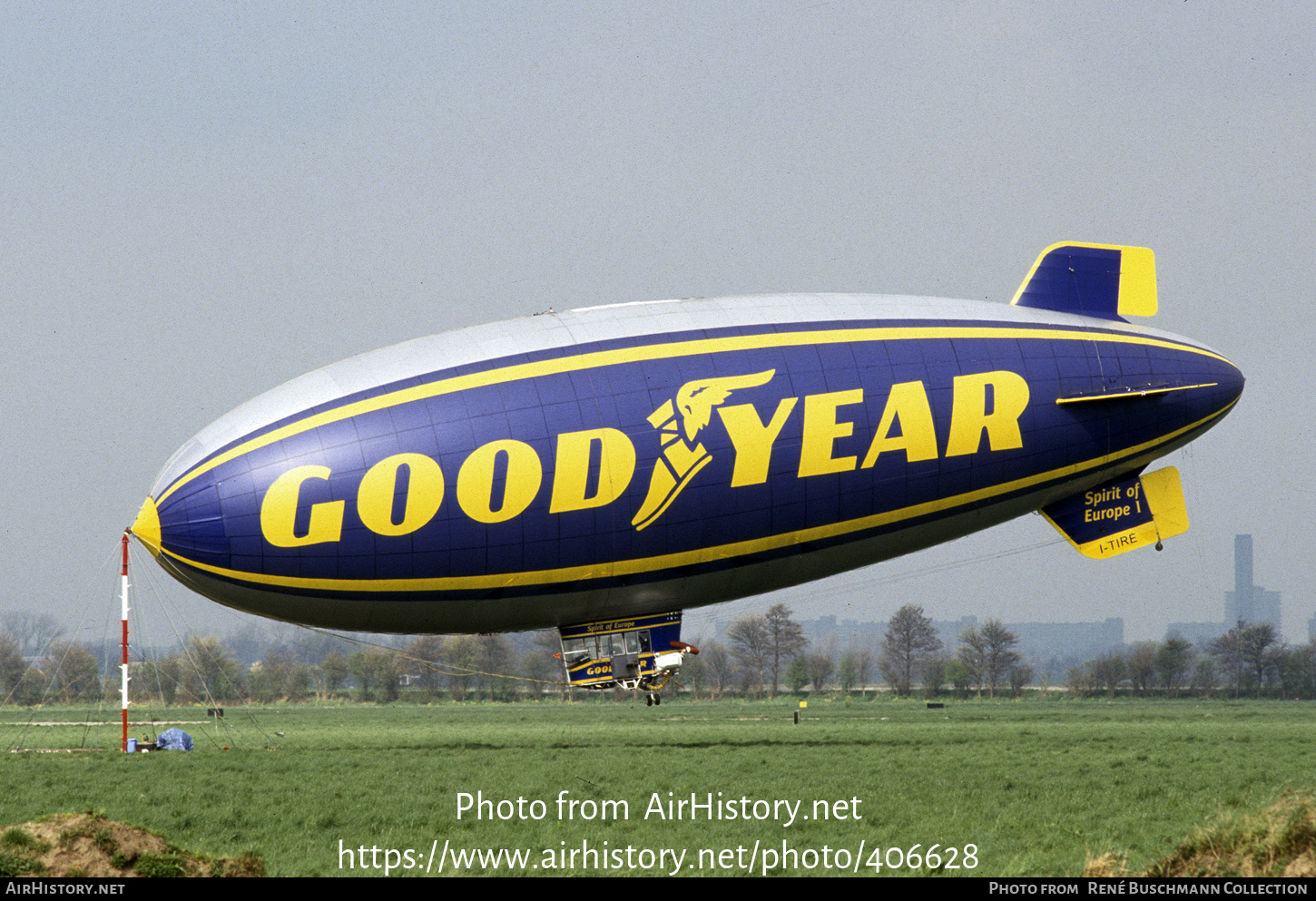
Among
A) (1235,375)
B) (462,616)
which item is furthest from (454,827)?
(1235,375)

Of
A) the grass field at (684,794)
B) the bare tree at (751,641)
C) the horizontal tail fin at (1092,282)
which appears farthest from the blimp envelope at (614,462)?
the bare tree at (751,641)

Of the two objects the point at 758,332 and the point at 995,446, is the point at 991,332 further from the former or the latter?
the point at 758,332

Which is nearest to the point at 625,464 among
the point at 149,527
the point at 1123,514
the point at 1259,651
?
the point at 149,527

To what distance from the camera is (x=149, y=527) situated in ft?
68.7

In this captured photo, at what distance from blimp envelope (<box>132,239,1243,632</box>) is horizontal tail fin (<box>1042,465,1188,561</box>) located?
223 cm

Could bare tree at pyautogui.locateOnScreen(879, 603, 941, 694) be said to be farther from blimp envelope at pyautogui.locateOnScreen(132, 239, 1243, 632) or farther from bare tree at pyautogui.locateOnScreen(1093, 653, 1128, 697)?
blimp envelope at pyautogui.locateOnScreen(132, 239, 1243, 632)

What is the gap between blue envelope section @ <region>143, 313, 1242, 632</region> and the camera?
20.4m

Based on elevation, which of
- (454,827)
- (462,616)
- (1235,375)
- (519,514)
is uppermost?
(1235,375)

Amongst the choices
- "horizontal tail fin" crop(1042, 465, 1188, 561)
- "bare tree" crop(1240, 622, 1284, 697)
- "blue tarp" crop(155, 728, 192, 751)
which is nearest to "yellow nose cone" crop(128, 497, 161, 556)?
"horizontal tail fin" crop(1042, 465, 1188, 561)

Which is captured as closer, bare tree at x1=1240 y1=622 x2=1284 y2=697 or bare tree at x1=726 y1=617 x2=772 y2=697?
bare tree at x1=1240 y1=622 x2=1284 y2=697

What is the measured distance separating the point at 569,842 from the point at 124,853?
36.4 feet

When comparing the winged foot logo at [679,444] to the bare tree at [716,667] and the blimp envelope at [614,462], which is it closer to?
the blimp envelope at [614,462]

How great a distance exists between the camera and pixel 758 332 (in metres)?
23.3

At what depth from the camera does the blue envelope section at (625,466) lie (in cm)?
2042
